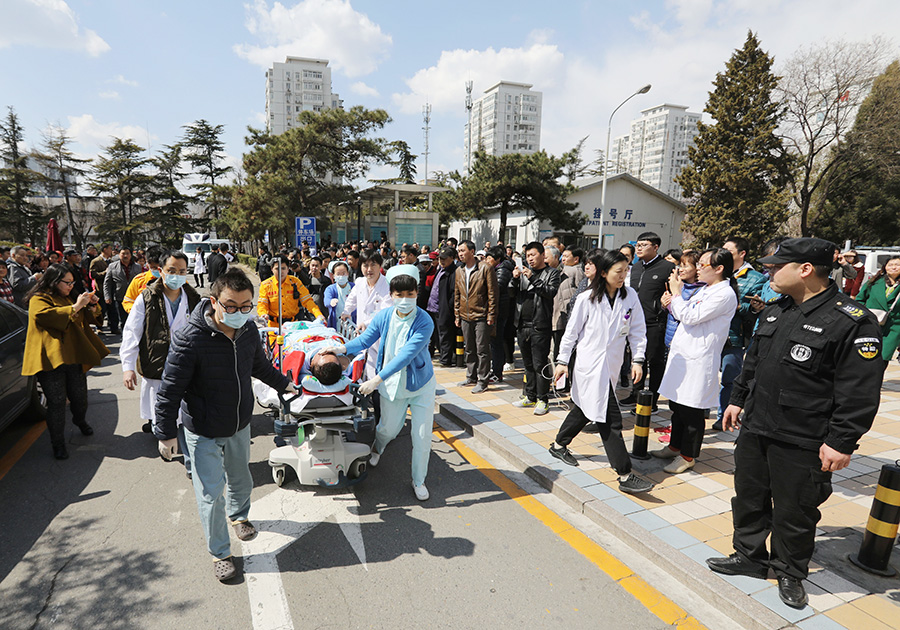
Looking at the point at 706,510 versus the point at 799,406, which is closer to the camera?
the point at 799,406

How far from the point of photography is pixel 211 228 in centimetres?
4650

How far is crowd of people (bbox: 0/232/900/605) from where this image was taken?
278 centimetres

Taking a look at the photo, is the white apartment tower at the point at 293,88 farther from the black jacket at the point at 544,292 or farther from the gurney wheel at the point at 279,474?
the gurney wheel at the point at 279,474

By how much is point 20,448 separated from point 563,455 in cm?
564

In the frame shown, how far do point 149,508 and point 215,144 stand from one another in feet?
178

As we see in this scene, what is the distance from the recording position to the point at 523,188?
97.0 feet

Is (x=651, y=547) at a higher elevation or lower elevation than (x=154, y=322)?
lower

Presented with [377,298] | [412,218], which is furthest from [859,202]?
[377,298]

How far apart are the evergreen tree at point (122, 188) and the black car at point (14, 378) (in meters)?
43.3

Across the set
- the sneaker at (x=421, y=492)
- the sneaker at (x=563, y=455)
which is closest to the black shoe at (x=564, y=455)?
the sneaker at (x=563, y=455)

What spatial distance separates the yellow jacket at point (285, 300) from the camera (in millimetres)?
6465

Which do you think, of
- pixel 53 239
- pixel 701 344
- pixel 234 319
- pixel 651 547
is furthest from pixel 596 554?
pixel 53 239

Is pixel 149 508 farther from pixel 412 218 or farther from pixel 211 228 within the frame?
pixel 211 228

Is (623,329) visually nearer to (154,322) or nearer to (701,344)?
(701,344)
